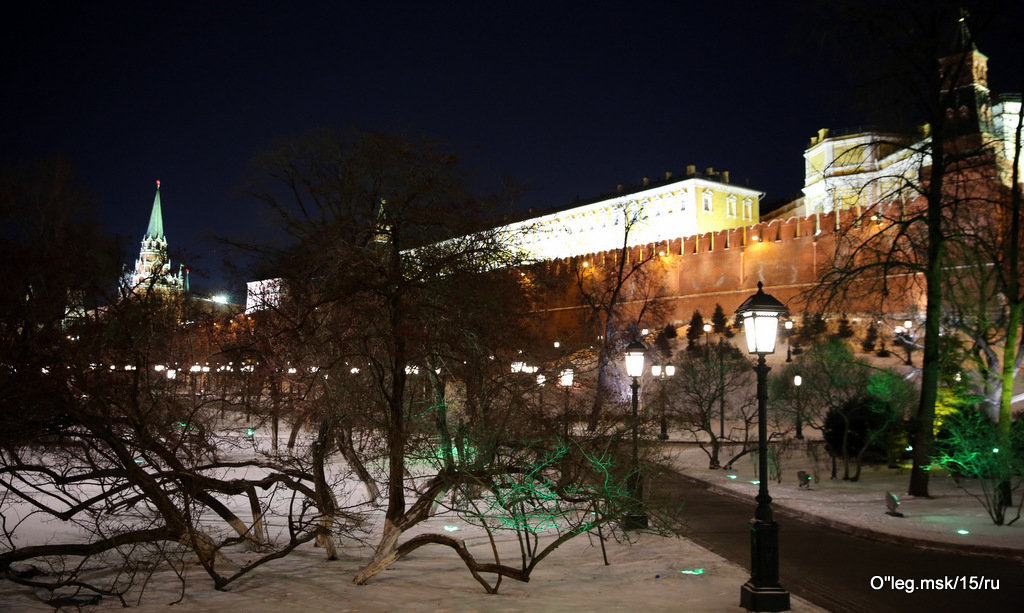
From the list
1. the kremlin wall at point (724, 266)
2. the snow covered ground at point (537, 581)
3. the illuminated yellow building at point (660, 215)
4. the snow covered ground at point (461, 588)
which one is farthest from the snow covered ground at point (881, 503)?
the illuminated yellow building at point (660, 215)

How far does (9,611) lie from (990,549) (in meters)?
9.89

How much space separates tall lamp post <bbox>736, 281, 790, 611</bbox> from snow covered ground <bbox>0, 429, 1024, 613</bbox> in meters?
0.31

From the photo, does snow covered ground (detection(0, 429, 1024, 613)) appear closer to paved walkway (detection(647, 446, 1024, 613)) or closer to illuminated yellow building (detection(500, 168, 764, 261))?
paved walkway (detection(647, 446, 1024, 613))

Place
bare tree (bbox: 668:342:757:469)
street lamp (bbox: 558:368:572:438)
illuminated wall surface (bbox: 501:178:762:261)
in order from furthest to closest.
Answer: illuminated wall surface (bbox: 501:178:762:261), bare tree (bbox: 668:342:757:469), street lamp (bbox: 558:368:572:438)

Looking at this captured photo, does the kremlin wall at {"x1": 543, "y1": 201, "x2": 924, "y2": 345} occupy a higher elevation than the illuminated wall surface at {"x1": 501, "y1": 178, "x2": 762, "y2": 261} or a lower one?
lower

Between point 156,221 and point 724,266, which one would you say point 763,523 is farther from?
point 156,221

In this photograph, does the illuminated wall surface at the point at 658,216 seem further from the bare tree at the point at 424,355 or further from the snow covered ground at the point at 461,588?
the snow covered ground at the point at 461,588

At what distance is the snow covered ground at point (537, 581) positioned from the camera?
22.7 feet

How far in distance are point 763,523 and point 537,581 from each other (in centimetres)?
254

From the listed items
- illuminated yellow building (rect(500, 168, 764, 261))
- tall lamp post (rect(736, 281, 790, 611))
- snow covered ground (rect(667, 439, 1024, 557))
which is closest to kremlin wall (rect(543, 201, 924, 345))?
illuminated yellow building (rect(500, 168, 764, 261))

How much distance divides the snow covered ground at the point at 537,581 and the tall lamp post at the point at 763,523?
310 millimetres

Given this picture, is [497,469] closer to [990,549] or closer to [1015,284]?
[990,549]

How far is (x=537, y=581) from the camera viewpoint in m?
8.00

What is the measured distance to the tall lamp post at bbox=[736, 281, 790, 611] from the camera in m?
6.32
